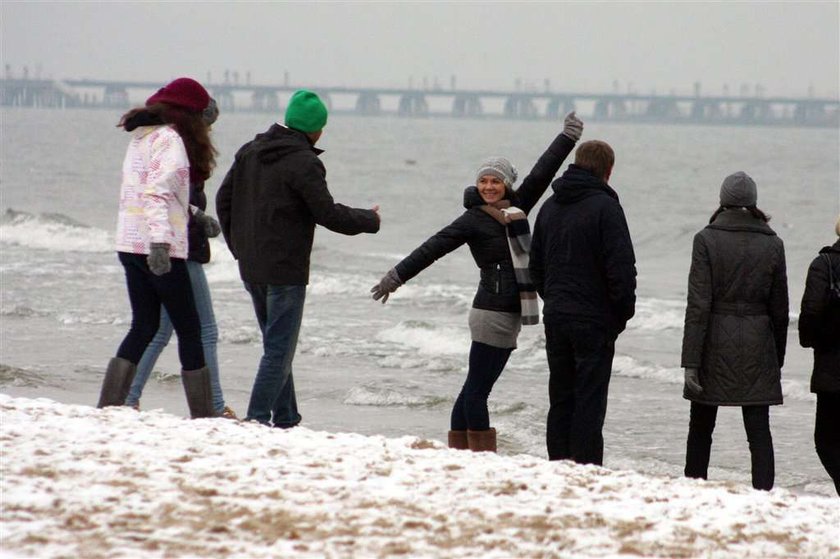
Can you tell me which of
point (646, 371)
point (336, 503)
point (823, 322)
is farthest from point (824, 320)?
point (646, 371)

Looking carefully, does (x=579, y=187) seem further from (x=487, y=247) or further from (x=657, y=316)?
(x=657, y=316)

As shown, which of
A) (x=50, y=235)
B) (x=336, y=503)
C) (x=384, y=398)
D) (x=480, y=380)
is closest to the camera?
(x=336, y=503)

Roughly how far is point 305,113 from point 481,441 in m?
1.71

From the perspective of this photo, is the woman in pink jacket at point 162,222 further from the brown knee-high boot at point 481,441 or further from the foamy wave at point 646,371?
the foamy wave at point 646,371

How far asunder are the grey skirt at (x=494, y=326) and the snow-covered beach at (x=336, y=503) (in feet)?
2.49

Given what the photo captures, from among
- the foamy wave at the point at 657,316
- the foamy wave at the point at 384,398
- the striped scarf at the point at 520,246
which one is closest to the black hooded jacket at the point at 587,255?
the striped scarf at the point at 520,246

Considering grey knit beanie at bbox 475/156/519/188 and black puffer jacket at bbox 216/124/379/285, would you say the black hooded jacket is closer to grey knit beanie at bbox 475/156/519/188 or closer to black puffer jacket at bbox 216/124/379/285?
grey knit beanie at bbox 475/156/519/188

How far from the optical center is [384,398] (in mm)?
9688

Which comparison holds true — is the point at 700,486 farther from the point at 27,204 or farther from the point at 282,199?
the point at 27,204

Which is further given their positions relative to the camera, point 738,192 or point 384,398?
point 384,398

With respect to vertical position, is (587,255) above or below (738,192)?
below

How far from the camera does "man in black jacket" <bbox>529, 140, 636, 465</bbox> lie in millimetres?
5602

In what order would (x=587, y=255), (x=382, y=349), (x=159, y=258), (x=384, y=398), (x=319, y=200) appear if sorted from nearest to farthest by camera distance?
1. (x=159, y=258)
2. (x=587, y=255)
3. (x=319, y=200)
4. (x=384, y=398)
5. (x=382, y=349)

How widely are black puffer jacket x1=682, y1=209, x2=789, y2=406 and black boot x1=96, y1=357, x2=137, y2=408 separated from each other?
2.48 meters
